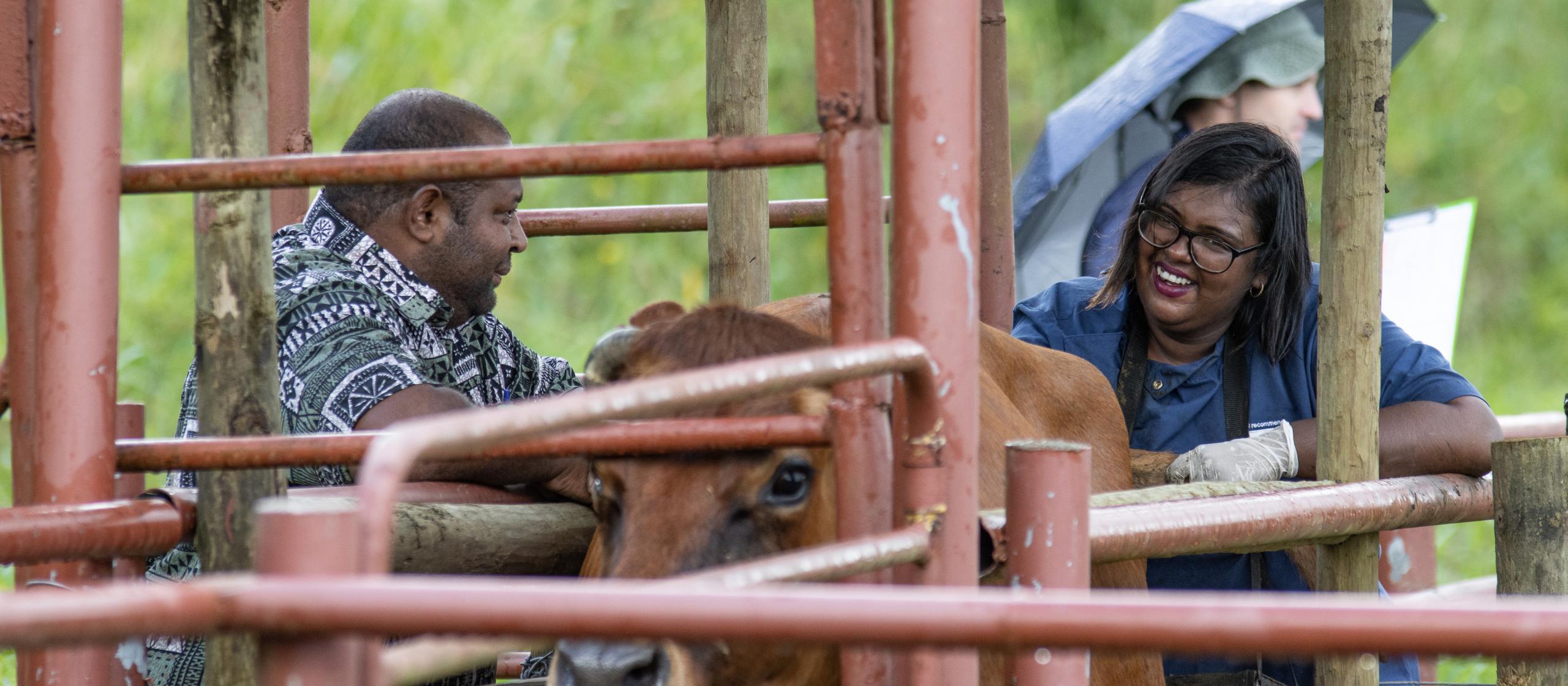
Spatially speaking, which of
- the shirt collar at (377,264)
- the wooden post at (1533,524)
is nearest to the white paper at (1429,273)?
the wooden post at (1533,524)

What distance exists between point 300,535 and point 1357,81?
181 cm

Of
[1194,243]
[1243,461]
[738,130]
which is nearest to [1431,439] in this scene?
[1243,461]

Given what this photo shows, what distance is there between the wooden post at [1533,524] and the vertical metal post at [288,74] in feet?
7.03

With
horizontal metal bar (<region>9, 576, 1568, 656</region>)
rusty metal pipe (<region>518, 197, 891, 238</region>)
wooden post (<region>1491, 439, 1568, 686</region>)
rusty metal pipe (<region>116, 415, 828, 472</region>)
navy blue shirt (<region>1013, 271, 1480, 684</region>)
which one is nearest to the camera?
horizontal metal bar (<region>9, 576, 1568, 656</region>)

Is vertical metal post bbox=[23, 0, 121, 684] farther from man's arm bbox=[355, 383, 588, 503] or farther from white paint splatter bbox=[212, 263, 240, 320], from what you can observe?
man's arm bbox=[355, 383, 588, 503]

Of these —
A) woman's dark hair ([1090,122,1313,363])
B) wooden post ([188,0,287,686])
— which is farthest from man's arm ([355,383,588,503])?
woman's dark hair ([1090,122,1313,363])

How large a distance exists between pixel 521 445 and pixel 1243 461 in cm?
169

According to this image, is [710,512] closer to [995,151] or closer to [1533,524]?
[1533,524]

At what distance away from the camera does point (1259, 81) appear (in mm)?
5445

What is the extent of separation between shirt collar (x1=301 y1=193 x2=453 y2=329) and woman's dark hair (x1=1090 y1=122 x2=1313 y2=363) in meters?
1.50

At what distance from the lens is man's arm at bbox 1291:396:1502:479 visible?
2.68 m

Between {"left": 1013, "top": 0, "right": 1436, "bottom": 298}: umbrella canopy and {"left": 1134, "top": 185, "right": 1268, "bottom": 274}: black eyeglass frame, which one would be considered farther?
{"left": 1013, "top": 0, "right": 1436, "bottom": 298}: umbrella canopy

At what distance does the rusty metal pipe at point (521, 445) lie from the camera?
1.37 meters

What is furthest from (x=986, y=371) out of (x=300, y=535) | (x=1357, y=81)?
(x=300, y=535)
